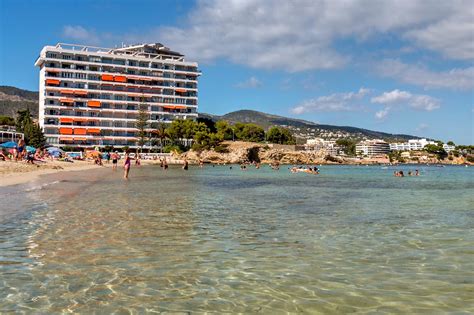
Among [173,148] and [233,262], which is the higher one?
[173,148]

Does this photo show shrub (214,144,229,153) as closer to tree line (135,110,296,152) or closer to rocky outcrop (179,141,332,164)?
tree line (135,110,296,152)

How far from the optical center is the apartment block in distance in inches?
4505

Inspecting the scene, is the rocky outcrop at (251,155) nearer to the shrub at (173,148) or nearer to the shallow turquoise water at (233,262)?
the shrub at (173,148)

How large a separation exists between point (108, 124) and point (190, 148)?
79.2 feet

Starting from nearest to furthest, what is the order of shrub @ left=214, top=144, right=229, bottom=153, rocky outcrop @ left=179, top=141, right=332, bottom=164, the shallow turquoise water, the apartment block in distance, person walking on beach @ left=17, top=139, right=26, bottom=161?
the shallow turquoise water, person walking on beach @ left=17, top=139, right=26, bottom=161, the apartment block in distance, rocky outcrop @ left=179, top=141, right=332, bottom=164, shrub @ left=214, top=144, right=229, bottom=153

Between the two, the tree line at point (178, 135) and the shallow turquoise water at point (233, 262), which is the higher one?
the tree line at point (178, 135)

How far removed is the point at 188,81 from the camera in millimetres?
130125

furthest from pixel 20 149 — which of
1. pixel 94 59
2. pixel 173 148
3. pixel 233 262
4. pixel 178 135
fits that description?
pixel 94 59

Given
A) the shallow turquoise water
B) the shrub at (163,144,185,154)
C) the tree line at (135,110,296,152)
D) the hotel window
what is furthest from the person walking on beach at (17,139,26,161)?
the hotel window

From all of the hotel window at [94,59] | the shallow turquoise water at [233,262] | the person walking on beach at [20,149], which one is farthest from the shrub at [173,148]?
the shallow turquoise water at [233,262]

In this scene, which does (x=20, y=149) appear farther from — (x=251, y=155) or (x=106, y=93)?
(x=251, y=155)

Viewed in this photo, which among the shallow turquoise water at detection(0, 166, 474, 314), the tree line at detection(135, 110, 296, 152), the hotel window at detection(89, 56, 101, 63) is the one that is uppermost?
the hotel window at detection(89, 56, 101, 63)

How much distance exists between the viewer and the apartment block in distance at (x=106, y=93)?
114m

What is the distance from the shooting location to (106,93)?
11994 centimetres
